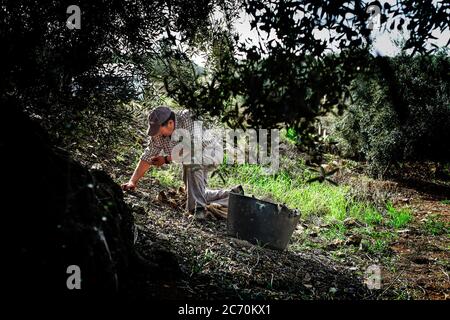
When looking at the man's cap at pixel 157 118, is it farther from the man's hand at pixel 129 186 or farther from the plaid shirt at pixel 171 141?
the man's hand at pixel 129 186

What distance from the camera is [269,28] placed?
2543 mm

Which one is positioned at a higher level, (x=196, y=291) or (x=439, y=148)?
(x=439, y=148)

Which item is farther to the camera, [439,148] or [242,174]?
[439,148]

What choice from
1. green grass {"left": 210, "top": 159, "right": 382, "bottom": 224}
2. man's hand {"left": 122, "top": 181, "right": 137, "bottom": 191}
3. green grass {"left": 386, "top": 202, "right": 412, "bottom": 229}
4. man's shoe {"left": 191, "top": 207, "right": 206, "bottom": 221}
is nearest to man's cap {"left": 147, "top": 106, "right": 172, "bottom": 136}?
man's hand {"left": 122, "top": 181, "right": 137, "bottom": 191}

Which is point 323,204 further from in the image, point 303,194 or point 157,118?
point 157,118

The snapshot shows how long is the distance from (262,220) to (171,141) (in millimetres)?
1748

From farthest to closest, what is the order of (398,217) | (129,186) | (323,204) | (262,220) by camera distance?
(323,204), (398,217), (129,186), (262,220)

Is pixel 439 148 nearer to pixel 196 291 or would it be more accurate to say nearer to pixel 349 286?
pixel 349 286

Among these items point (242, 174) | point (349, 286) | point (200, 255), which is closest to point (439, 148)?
point (242, 174)

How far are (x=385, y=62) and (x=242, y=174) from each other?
21.6 ft

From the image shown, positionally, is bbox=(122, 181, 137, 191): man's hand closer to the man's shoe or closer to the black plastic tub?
the man's shoe

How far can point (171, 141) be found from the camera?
5566mm

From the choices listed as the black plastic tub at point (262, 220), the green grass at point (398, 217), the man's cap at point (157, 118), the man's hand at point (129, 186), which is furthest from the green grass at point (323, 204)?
the man's cap at point (157, 118)

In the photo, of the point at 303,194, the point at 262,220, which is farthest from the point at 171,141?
the point at 303,194
